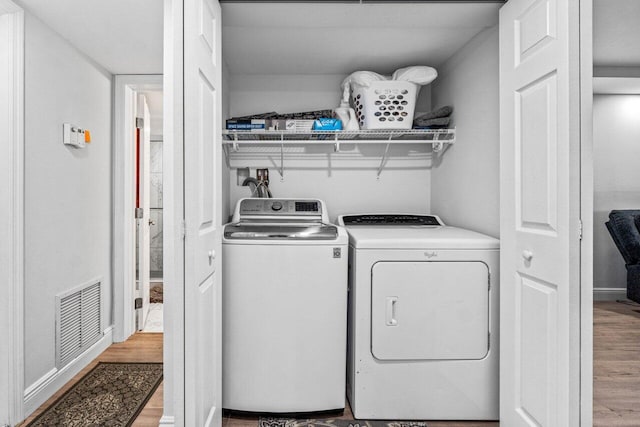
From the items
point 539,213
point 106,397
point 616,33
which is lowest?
point 106,397

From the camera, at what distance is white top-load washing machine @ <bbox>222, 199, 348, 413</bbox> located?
2047mm

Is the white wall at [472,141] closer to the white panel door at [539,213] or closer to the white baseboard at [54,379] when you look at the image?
the white panel door at [539,213]

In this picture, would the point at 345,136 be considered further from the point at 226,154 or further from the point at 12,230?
the point at 12,230

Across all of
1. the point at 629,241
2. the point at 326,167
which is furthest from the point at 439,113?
the point at 629,241

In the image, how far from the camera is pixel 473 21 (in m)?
2.07

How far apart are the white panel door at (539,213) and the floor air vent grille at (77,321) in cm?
244

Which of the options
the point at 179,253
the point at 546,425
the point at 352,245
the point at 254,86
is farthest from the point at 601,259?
the point at 254,86

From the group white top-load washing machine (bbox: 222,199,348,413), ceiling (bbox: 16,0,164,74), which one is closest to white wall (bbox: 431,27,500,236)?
white top-load washing machine (bbox: 222,199,348,413)

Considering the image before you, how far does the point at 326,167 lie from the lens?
9.54 ft

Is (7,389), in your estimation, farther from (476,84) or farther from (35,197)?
(476,84)

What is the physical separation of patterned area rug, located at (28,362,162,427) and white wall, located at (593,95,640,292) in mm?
2267

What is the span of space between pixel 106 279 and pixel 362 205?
77.6 inches

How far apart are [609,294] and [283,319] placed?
1.36m

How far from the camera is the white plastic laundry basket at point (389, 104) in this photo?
8.13 ft
